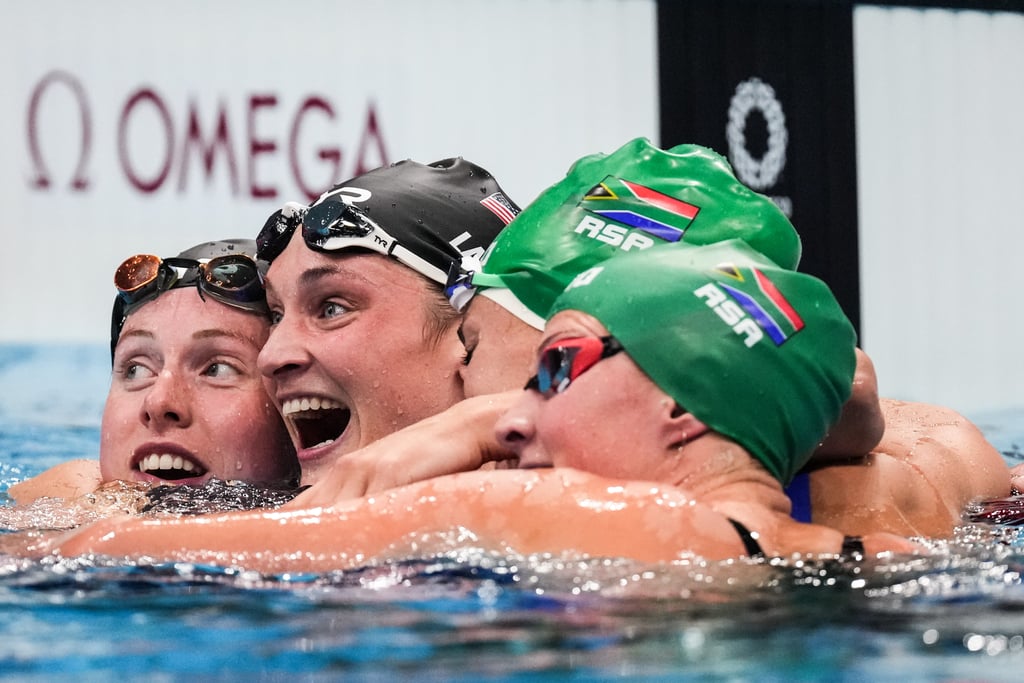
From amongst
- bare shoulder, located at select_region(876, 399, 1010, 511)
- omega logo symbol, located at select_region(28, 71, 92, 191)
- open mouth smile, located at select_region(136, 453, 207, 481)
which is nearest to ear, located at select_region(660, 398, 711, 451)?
bare shoulder, located at select_region(876, 399, 1010, 511)

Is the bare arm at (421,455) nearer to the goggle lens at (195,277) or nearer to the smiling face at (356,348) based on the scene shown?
the smiling face at (356,348)

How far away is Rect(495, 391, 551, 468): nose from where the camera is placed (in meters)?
2.77

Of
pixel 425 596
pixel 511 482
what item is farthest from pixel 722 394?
pixel 425 596

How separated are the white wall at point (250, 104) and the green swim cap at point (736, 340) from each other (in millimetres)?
6361

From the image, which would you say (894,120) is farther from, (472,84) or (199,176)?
(199,176)

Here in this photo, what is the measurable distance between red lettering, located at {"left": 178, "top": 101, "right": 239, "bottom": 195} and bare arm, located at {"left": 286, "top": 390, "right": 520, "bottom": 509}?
5892 millimetres

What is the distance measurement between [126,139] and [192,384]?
494 centimetres

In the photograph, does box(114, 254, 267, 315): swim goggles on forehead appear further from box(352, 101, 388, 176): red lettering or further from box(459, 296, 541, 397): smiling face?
box(352, 101, 388, 176): red lettering

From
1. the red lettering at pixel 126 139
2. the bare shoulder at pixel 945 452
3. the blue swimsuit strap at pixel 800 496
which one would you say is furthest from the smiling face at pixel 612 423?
the red lettering at pixel 126 139

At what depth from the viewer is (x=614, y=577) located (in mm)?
2354

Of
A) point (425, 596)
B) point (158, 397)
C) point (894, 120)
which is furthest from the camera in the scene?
point (894, 120)

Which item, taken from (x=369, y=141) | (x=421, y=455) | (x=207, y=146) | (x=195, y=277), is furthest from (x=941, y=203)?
(x=421, y=455)

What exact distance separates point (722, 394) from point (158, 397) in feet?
6.52

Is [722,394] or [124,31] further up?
[124,31]
